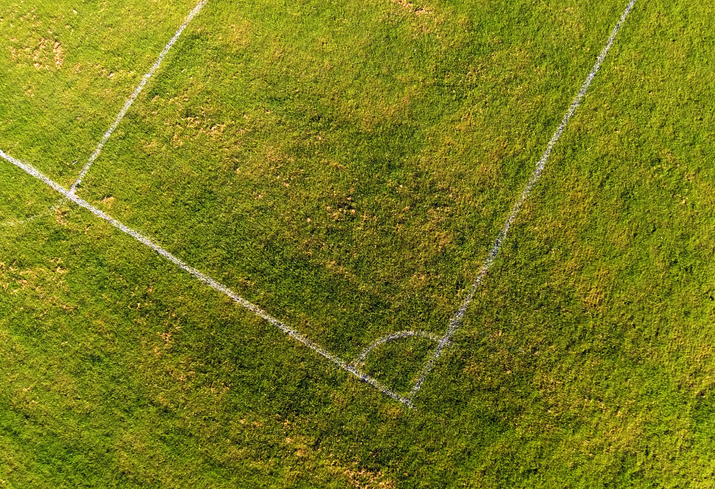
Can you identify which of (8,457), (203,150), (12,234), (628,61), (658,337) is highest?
(628,61)

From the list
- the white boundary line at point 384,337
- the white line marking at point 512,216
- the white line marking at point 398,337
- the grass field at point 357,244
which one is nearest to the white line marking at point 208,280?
the white boundary line at point 384,337

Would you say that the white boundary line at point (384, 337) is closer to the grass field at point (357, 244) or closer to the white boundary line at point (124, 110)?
the white boundary line at point (124, 110)

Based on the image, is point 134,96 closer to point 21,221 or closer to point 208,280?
point 21,221

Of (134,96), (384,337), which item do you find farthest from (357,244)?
(134,96)

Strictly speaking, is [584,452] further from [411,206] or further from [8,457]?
[8,457]

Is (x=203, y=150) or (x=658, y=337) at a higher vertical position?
(x=203, y=150)

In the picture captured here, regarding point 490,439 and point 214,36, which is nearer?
point 490,439

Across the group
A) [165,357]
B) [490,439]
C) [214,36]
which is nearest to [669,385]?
[490,439]
